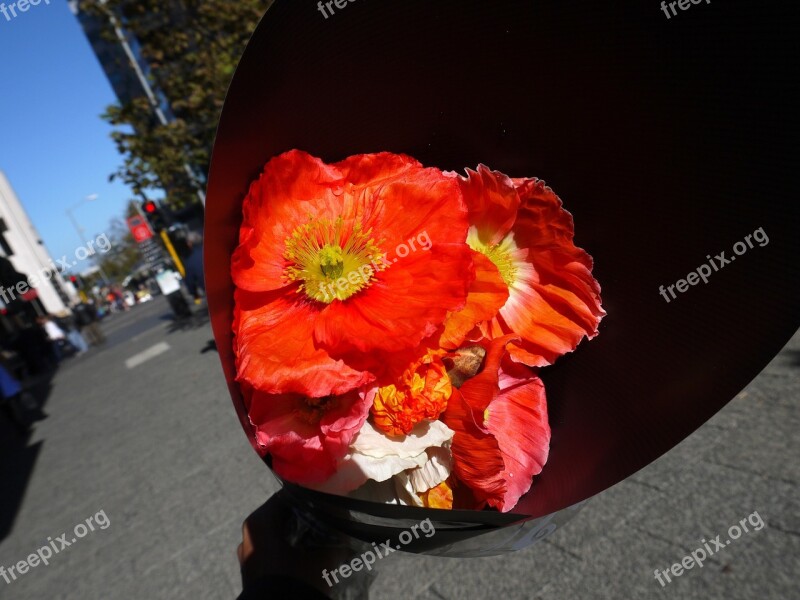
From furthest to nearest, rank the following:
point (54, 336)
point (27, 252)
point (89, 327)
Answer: point (27, 252) < point (89, 327) < point (54, 336)

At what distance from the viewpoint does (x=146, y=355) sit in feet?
39.9

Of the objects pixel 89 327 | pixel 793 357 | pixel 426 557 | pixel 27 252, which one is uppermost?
pixel 27 252

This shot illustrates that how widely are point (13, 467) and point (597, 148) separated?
8.77 meters

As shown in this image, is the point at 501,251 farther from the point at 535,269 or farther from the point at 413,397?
the point at 413,397

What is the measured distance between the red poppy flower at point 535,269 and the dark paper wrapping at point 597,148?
0.25ft

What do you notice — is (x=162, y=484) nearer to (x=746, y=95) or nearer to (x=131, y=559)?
(x=131, y=559)

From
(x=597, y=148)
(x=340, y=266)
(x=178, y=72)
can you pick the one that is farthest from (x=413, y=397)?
(x=178, y=72)

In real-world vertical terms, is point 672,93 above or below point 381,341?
above

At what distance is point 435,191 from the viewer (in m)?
0.70

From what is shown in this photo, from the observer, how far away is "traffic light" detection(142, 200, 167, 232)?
1225cm

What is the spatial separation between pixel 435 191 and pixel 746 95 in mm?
454

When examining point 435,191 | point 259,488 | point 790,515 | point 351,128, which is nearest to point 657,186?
point 435,191

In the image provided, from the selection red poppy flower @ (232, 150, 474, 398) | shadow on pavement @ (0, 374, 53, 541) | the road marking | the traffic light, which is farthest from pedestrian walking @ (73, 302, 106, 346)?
red poppy flower @ (232, 150, 474, 398)

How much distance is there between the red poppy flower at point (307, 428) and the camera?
25.5 inches
